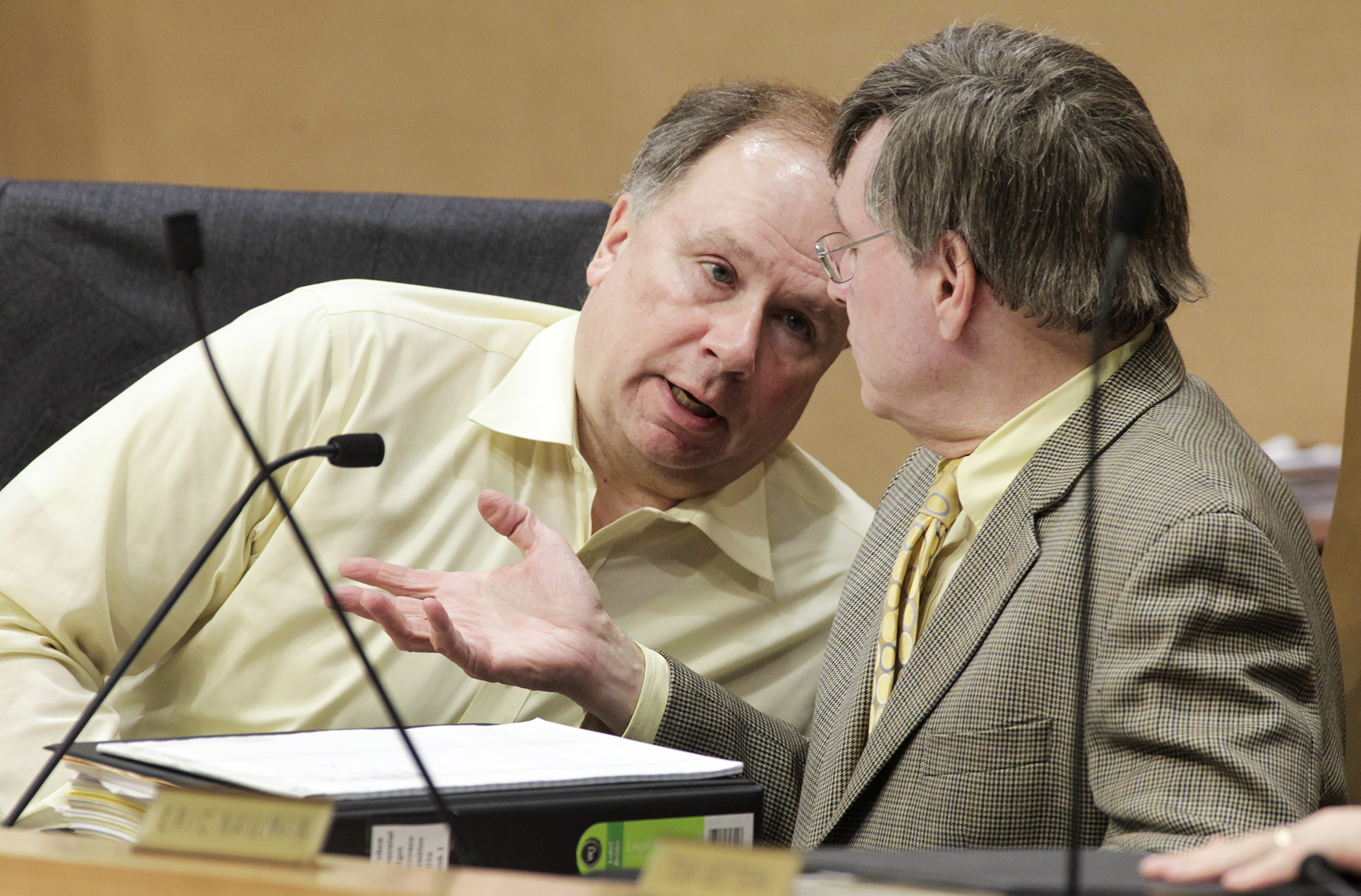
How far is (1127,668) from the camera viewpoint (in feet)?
3.20

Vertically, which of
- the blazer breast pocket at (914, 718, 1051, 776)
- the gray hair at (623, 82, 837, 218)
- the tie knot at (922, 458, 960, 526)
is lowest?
the blazer breast pocket at (914, 718, 1051, 776)

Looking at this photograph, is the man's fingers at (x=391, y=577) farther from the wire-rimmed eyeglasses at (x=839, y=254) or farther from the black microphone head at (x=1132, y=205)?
the black microphone head at (x=1132, y=205)

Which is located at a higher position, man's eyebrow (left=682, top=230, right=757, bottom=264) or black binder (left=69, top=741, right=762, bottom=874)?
man's eyebrow (left=682, top=230, right=757, bottom=264)

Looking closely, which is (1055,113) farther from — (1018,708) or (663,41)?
(663,41)

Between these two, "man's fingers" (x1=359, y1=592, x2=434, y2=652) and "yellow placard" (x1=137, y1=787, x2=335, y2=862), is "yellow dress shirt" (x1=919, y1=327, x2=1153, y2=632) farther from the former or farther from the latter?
"yellow placard" (x1=137, y1=787, x2=335, y2=862)

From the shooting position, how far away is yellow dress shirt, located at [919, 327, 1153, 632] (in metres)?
1.18

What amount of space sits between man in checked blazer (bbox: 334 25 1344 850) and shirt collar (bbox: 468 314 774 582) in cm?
25

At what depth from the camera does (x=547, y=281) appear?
203 centimetres

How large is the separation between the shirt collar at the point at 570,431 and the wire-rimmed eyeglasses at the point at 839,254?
15.3 inches

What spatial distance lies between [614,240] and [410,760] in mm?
969

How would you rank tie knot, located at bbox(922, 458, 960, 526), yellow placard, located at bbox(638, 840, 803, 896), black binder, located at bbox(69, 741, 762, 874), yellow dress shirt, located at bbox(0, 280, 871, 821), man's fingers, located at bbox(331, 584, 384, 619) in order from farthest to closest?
yellow dress shirt, located at bbox(0, 280, 871, 821), tie knot, located at bbox(922, 458, 960, 526), man's fingers, located at bbox(331, 584, 384, 619), black binder, located at bbox(69, 741, 762, 874), yellow placard, located at bbox(638, 840, 803, 896)

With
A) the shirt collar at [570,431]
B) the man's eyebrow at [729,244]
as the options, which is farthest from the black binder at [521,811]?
the man's eyebrow at [729,244]

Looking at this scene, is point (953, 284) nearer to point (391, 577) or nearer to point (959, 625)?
point (959, 625)

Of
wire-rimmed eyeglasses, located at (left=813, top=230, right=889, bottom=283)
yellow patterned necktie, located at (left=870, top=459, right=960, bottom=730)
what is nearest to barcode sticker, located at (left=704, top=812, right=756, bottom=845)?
yellow patterned necktie, located at (left=870, top=459, right=960, bottom=730)
